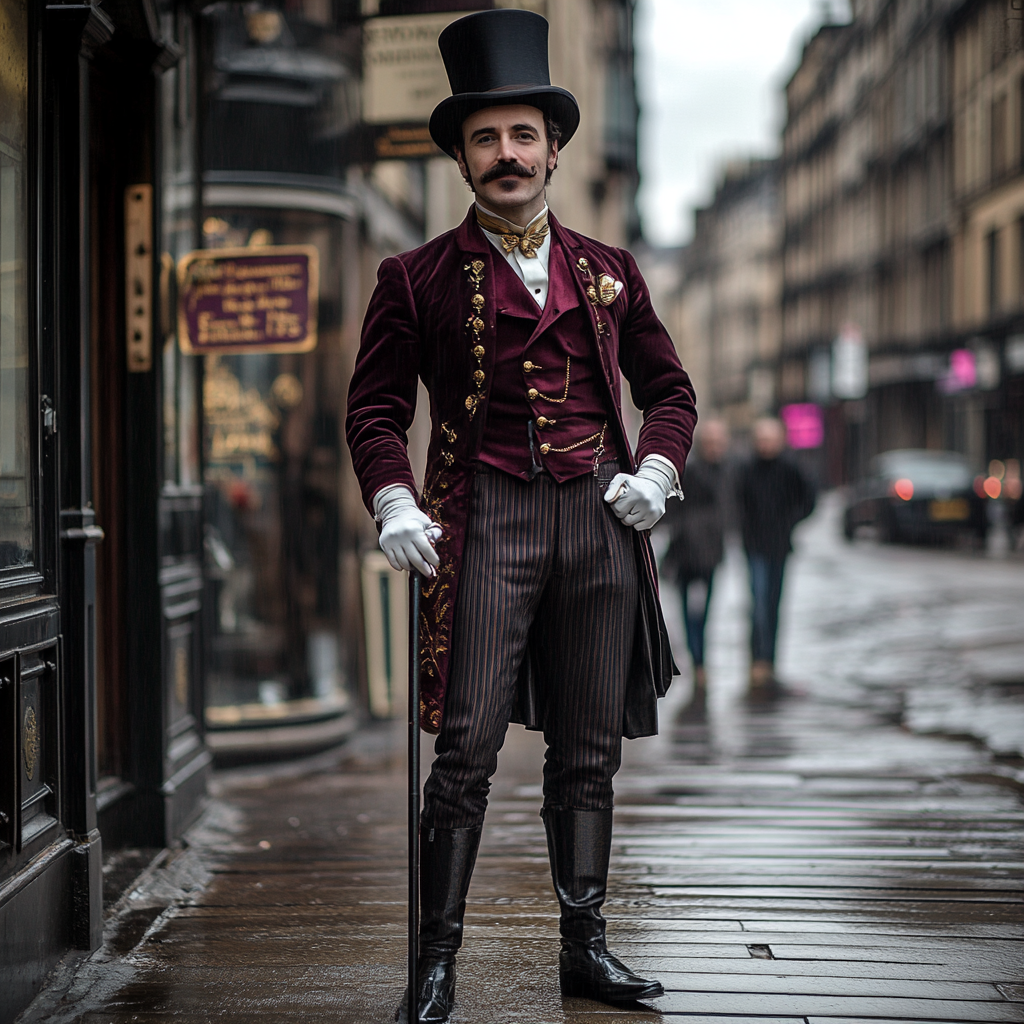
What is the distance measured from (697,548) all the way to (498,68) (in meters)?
5.57

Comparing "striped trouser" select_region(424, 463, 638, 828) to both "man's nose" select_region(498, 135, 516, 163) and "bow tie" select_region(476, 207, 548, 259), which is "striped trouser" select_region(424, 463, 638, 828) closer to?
"bow tie" select_region(476, 207, 548, 259)

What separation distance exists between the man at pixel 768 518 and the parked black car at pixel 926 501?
12780 millimetres

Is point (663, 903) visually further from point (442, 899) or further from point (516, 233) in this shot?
point (516, 233)

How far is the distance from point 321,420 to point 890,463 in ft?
55.3

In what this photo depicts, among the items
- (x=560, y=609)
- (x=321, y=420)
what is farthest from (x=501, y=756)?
(x=560, y=609)

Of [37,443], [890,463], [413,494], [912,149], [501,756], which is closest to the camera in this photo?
[413,494]

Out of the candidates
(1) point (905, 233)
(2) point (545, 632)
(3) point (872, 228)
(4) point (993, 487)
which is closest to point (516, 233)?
(2) point (545, 632)

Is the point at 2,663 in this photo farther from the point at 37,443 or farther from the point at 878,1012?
the point at 878,1012

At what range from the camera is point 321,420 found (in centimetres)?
673

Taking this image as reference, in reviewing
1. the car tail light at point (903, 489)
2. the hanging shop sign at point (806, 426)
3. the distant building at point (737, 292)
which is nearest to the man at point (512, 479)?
the car tail light at point (903, 489)

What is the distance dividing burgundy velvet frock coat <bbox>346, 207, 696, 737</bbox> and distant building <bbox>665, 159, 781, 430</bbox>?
61.7 m

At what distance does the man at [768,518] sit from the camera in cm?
855

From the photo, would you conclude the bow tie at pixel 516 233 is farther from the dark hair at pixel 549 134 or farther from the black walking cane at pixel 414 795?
the black walking cane at pixel 414 795

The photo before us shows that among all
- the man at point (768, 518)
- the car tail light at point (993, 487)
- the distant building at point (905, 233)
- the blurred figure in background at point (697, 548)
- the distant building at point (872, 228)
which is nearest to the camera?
the blurred figure in background at point (697, 548)
